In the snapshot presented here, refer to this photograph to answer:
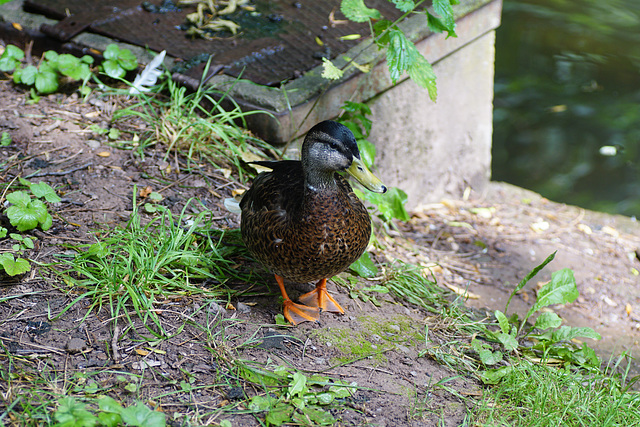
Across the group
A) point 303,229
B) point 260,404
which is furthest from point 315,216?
point 260,404

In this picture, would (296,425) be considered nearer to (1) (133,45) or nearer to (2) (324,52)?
(2) (324,52)

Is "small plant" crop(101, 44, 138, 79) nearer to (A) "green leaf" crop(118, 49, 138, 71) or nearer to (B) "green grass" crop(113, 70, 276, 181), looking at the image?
(A) "green leaf" crop(118, 49, 138, 71)

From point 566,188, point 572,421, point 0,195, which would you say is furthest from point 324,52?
point 566,188

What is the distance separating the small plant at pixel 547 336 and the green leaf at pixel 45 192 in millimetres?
2163

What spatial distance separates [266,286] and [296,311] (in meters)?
0.27

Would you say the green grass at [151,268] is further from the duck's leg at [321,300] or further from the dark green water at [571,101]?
the dark green water at [571,101]

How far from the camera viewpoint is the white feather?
3.93 metres

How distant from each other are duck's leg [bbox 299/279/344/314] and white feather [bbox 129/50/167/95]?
1880 mm

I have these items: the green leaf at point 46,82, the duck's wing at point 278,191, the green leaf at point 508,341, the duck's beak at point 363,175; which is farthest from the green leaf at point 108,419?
the green leaf at point 46,82

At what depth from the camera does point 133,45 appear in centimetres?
425

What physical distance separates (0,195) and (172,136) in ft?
3.43

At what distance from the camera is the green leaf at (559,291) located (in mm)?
3160

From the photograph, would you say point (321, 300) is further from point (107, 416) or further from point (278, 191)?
point (107, 416)

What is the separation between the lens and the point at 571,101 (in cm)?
736
